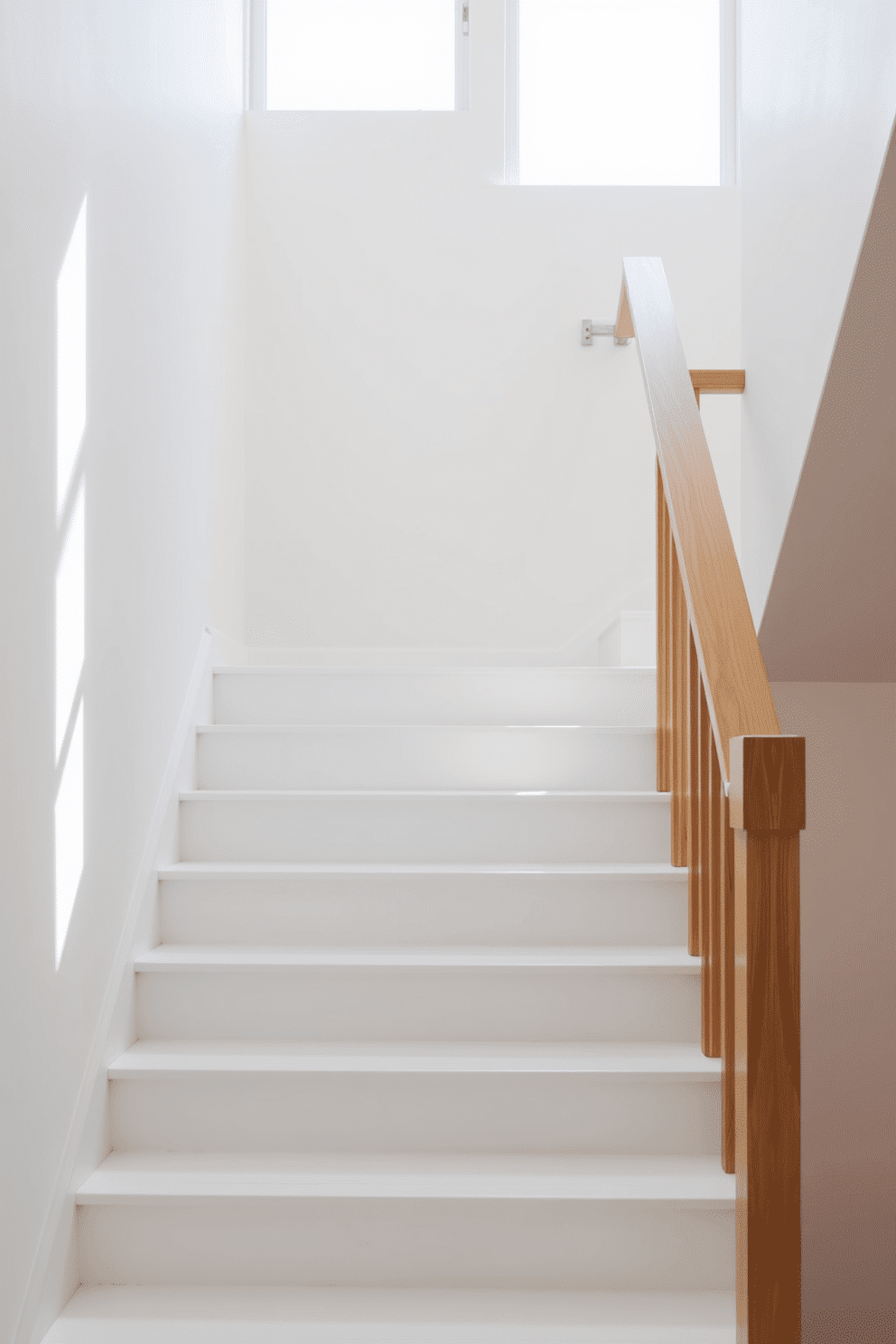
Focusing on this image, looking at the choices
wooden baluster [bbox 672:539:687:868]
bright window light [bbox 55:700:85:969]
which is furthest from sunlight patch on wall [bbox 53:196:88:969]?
wooden baluster [bbox 672:539:687:868]

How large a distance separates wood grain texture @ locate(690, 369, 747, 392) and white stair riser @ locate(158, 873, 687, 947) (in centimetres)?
104

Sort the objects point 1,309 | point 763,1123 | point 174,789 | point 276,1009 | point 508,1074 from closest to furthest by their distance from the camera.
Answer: point 763,1123 < point 1,309 < point 508,1074 < point 276,1009 < point 174,789

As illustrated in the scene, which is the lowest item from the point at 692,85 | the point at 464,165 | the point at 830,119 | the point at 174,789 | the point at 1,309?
the point at 174,789

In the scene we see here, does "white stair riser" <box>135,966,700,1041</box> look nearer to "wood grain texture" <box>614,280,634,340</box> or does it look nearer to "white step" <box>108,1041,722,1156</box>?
"white step" <box>108,1041,722,1156</box>

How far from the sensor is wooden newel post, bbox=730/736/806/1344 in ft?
4.52

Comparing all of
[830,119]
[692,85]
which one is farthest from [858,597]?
[692,85]

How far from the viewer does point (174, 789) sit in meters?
2.44

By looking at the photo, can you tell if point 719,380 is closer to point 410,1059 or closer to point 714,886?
point 714,886

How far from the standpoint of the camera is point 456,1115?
6.26ft

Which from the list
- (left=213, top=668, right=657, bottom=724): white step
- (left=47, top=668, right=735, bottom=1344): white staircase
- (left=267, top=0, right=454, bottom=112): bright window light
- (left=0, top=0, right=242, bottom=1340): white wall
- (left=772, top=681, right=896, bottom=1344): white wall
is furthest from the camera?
(left=267, top=0, right=454, bottom=112): bright window light

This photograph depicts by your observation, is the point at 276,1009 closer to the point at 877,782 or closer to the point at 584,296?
the point at 877,782

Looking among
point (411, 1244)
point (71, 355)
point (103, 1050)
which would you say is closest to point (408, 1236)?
point (411, 1244)

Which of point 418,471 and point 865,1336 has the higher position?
point 418,471

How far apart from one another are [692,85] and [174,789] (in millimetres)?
3435
